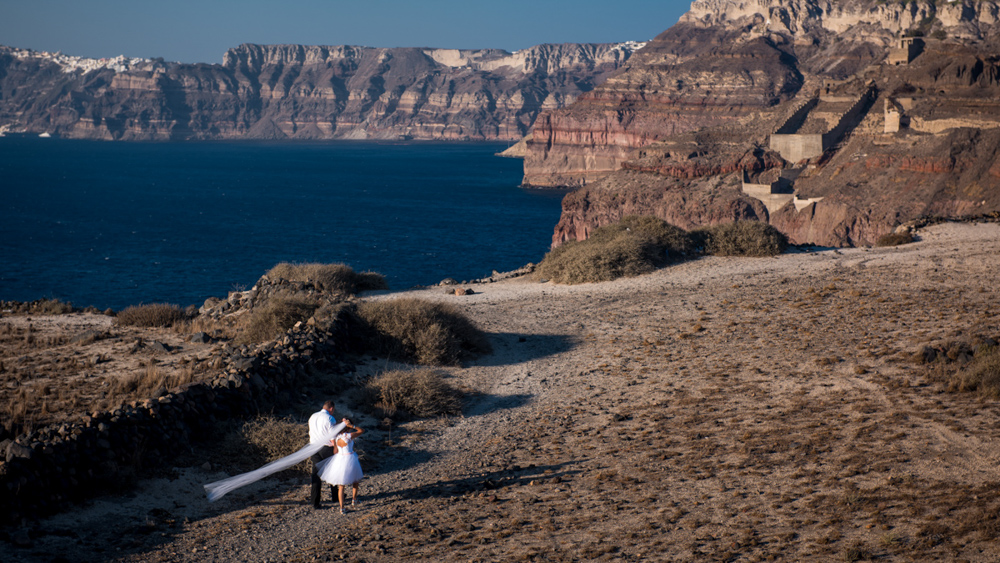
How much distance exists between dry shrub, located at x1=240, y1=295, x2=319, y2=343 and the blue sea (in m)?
13.0

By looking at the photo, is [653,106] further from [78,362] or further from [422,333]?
[78,362]

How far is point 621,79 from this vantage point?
193m

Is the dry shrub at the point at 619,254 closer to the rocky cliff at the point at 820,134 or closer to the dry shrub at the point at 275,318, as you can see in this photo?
the dry shrub at the point at 275,318

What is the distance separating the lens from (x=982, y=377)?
44.9 feet

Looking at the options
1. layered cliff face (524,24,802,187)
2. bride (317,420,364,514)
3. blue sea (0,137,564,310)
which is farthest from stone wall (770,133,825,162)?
bride (317,420,364,514)

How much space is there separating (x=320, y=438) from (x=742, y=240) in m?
22.7

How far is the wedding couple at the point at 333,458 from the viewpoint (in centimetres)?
1015

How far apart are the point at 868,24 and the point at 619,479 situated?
606ft

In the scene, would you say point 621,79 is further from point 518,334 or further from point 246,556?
point 246,556

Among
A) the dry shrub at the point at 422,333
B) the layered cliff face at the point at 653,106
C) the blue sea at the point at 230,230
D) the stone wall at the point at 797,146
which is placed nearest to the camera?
the dry shrub at the point at 422,333

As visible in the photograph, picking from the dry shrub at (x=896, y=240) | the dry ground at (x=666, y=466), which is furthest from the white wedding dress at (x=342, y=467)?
the dry shrub at (x=896, y=240)

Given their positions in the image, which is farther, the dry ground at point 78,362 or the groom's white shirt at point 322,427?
the dry ground at point 78,362

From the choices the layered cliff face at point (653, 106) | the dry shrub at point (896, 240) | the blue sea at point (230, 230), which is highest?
the layered cliff face at point (653, 106)

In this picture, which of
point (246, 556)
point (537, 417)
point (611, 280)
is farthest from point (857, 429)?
point (611, 280)
